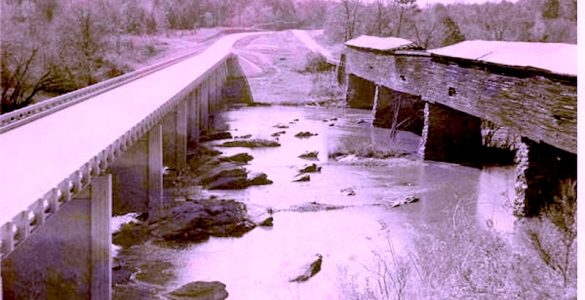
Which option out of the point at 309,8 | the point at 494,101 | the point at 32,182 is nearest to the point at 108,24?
the point at 494,101

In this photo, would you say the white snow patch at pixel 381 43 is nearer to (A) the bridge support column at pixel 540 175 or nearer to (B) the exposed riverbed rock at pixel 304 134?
(B) the exposed riverbed rock at pixel 304 134

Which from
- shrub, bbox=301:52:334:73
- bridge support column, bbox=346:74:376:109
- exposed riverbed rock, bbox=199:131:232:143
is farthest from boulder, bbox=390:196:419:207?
shrub, bbox=301:52:334:73

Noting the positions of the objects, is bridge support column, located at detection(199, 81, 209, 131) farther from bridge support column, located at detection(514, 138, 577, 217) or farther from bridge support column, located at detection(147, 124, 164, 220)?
bridge support column, located at detection(514, 138, 577, 217)

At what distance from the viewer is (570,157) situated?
22.3 metres

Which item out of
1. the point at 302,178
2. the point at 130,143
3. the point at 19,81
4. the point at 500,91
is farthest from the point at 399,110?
the point at 130,143

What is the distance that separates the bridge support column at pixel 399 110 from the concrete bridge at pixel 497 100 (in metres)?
0.07

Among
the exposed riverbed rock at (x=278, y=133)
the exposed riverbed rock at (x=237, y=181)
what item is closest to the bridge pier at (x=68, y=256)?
the exposed riverbed rock at (x=237, y=181)

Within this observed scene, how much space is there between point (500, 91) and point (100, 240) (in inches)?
642

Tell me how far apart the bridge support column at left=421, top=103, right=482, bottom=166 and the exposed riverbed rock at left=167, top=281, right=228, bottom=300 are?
768 inches

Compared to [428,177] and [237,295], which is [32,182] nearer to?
[237,295]

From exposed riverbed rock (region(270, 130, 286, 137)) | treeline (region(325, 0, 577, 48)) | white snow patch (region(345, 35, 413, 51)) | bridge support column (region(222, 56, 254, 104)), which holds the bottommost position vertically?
exposed riverbed rock (region(270, 130, 286, 137))

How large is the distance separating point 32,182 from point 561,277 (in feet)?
33.6

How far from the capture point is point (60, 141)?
18.3m

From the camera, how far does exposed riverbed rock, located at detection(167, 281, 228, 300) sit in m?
17.7
